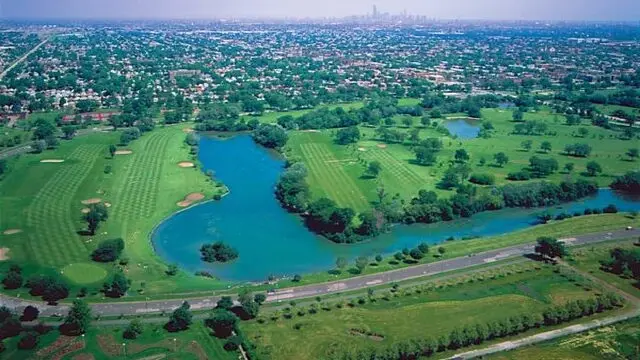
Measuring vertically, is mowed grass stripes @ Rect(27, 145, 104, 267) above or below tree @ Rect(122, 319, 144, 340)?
above

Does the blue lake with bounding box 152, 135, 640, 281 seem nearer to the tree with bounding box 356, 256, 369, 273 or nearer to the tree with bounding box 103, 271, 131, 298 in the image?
the tree with bounding box 356, 256, 369, 273

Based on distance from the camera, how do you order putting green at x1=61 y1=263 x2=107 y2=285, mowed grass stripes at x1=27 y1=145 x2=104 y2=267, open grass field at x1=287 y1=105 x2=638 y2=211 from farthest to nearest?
open grass field at x1=287 y1=105 x2=638 y2=211 → mowed grass stripes at x1=27 y1=145 x2=104 y2=267 → putting green at x1=61 y1=263 x2=107 y2=285

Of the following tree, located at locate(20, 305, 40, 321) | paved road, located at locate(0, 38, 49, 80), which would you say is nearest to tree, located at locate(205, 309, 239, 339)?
tree, located at locate(20, 305, 40, 321)

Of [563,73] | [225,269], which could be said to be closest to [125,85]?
[225,269]

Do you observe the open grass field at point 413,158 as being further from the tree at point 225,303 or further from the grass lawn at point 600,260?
the tree at point 225,303

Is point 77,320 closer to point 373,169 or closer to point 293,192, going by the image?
point 293,192

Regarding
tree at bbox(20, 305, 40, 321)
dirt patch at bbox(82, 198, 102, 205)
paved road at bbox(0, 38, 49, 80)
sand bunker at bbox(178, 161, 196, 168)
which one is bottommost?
tree at bbox(20, 305, 40, 321)

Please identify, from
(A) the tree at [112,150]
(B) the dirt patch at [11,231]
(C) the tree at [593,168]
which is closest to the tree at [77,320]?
(B) the dirt patch at [11,231]
